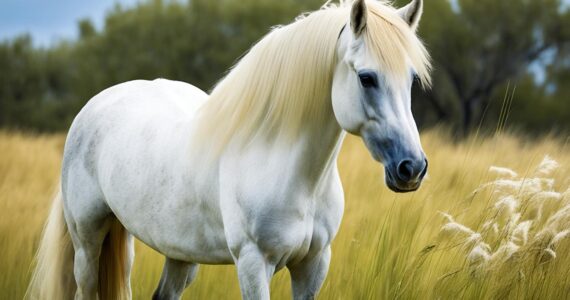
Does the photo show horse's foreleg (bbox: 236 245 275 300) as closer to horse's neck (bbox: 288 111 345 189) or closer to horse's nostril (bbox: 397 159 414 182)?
horse's neck (bbox: 288 111 345 189)

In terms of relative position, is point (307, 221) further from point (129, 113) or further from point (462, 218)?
point (462, 218)

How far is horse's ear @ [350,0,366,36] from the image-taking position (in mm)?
2770

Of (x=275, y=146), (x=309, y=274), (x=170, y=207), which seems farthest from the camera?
(x=170, y=207)

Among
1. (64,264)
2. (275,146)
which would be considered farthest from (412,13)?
(64,264)

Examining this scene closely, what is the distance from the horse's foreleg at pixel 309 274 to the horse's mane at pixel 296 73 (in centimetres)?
59

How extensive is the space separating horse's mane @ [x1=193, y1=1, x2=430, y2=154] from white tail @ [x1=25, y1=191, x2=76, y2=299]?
154 cm

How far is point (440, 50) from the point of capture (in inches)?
1024

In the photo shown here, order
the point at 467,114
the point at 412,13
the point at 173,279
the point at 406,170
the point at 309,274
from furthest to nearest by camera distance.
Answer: the point at 467,114
the point at 173,279
the point at 309,274
the point at 412,13
the point at 406,170

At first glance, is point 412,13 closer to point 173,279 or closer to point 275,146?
point 275,146

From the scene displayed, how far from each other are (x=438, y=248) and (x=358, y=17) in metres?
1.95

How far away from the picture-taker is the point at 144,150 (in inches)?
148

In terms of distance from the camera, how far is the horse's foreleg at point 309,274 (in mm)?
3340

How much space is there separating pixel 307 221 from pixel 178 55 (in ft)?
76.2

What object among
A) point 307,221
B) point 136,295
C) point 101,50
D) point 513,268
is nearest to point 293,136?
point 307,221
